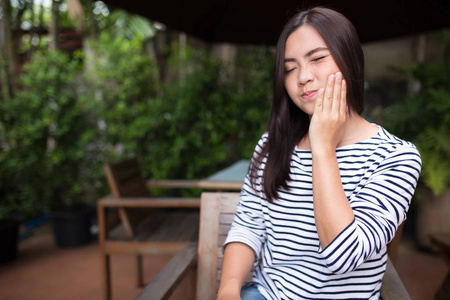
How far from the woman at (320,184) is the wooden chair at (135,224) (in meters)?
1.13

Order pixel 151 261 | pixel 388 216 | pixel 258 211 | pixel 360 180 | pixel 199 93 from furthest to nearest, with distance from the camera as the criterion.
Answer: pixel 199 93, pixel 151 261, pixel 258 211, pixel 360 180, pixel 388 216

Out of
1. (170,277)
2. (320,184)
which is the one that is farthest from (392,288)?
(170,277)

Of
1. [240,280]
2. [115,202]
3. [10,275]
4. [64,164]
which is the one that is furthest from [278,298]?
[64,164]

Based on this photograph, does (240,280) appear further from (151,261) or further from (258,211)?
(151,261)

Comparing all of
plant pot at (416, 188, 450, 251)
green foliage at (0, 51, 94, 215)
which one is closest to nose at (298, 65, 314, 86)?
plant pot at (416, 188, 450, 251)

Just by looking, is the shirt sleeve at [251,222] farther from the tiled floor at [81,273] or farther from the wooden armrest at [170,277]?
the tiled floor at [81,273]

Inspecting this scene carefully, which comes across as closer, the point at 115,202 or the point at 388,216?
the point at 388,216

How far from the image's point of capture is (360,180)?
1.07 m

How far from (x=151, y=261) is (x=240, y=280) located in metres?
2.70

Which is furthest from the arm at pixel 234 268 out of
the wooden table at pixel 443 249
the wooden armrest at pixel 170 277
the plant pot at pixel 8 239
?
the plant pot at pixel 8 239

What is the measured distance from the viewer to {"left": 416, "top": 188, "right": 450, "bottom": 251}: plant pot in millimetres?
3607

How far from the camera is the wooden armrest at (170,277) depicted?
113 centimetres

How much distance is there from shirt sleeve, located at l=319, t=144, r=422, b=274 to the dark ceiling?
1403 millimetres

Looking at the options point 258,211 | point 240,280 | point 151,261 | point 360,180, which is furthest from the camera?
point 151,261
